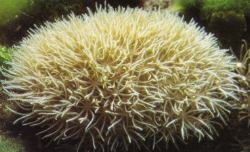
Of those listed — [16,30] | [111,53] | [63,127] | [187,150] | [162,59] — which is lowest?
[187,150]

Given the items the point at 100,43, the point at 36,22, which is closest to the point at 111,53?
the point at 100,43

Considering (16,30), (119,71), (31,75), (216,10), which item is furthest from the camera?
(16,30)

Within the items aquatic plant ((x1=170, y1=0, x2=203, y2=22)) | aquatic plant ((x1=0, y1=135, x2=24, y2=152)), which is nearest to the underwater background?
aquatic plant ((x1=0, y1=135, x2=24, y2=152))

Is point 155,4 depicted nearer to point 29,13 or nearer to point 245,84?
point 29,13

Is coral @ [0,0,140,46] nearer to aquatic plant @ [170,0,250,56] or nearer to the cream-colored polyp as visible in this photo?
the cream-colored polyp

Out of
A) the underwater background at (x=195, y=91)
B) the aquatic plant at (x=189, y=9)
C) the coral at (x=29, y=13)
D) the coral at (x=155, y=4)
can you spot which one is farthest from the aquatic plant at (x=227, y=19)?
the coral at (x=29, y=13)

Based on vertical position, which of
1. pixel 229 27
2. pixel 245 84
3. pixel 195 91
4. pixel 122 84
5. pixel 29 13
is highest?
pixel 29 13

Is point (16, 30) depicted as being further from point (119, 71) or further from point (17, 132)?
point (119, 71)

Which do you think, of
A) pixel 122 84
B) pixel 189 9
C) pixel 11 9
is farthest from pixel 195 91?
pixel 11 9
